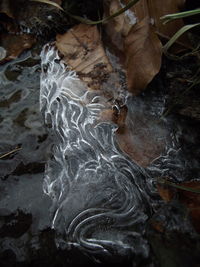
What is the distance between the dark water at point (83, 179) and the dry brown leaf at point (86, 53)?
0.09m

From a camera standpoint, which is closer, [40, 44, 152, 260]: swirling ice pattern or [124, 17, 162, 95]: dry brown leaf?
[40, 44, 152, 260]: swirling ice pattern

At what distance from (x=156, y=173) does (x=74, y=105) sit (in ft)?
2.41

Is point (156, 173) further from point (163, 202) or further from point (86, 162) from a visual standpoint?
point (86, 162)

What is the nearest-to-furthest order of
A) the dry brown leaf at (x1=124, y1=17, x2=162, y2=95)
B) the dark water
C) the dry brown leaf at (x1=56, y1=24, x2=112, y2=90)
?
the dark water
the dry brown leaf at (x1=124, y1=17, x2=162, y2=95)
the dry brown leaf at (x1=56, y1=24, x2=112, y2=90)

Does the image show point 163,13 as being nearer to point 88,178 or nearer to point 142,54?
point 142,54

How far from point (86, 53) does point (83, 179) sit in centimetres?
94

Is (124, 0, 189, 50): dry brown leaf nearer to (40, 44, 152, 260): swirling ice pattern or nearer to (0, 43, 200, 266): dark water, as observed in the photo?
(0, 43, 200, 266): dark water

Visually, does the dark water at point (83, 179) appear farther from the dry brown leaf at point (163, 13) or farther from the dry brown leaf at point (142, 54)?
the dry brown leaf at point (163, 13)

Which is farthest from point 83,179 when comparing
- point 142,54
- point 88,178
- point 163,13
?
point 163,13

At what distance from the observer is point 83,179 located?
181cm

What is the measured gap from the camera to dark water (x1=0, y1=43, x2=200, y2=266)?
156cm

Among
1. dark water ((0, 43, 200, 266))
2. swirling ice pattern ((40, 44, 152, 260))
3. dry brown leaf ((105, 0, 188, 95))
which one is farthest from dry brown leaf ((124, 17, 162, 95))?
swirling ice pattern ((40, 44, 152, 260))

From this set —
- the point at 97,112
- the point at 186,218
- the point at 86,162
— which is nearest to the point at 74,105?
the point at 97,112

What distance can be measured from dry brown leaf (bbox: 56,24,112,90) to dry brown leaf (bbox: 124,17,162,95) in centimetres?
22
